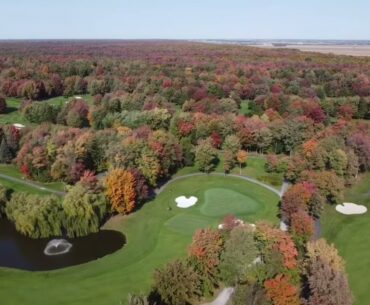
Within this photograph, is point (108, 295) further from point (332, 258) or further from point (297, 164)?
point (297, 164)

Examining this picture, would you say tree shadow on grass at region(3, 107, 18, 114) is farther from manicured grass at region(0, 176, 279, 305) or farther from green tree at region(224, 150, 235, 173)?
green tree at region(224, 150, 235, 173)

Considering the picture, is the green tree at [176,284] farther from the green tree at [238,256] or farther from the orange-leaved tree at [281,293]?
the orange-leaved tree at [281,293]

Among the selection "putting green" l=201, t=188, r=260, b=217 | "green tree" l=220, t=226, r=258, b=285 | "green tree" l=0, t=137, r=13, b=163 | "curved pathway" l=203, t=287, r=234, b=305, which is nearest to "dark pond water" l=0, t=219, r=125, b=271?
"putting green" l=201, t=188, r=260, b=217

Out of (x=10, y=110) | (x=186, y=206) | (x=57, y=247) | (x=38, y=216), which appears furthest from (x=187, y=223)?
(x=10, y=110)

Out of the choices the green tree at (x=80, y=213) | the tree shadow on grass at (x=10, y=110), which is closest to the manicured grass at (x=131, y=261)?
the green tree at (x=80, y=213)

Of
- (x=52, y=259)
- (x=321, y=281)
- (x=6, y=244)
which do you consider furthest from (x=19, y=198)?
(x=321, y=281)
